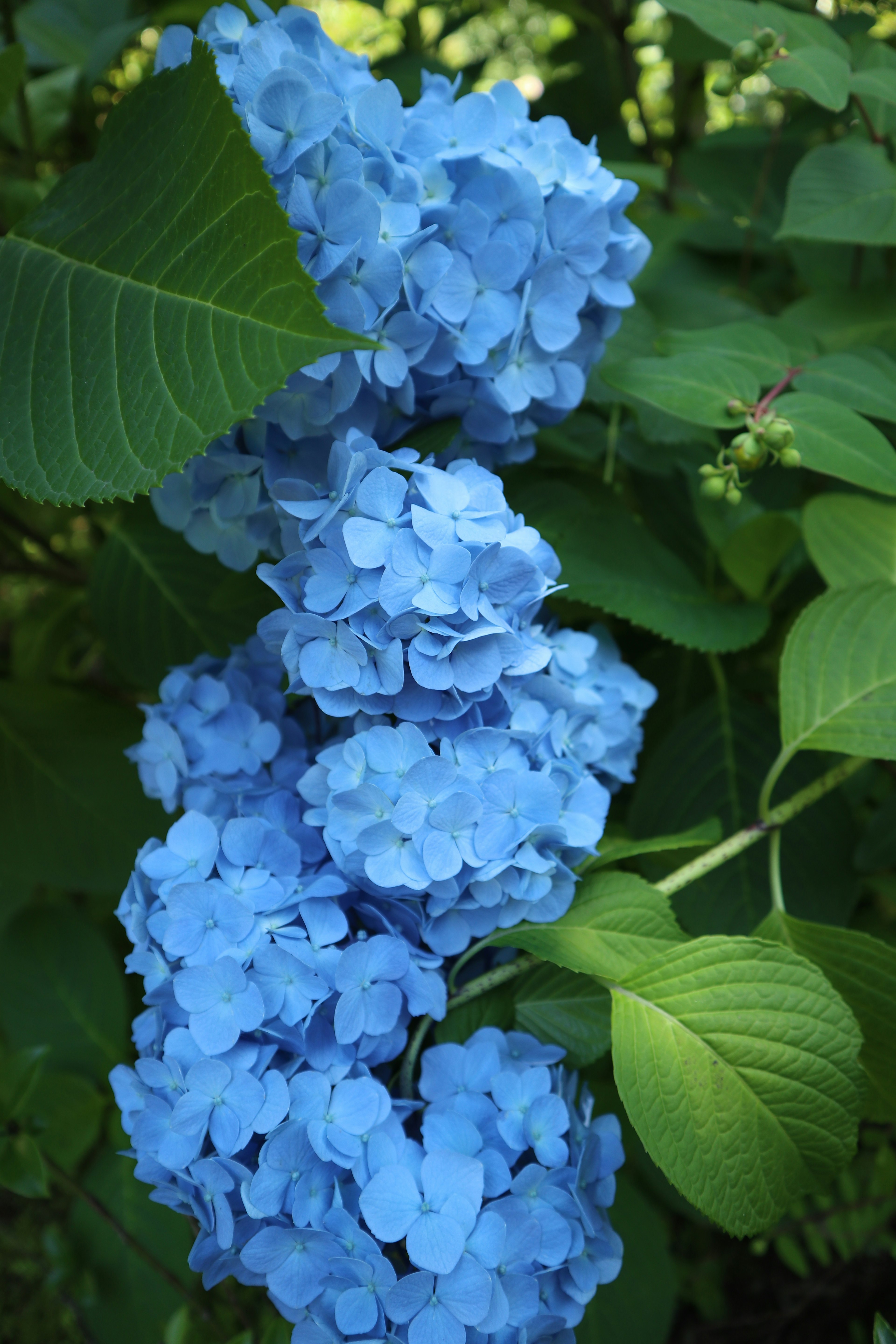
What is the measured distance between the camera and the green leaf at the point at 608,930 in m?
0.54

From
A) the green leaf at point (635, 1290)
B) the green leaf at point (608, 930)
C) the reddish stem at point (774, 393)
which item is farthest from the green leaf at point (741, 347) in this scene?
the green leaf at point (635, 1290)

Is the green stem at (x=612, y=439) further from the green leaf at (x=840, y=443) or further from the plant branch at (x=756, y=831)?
the plant branch at (x=756, y=831)

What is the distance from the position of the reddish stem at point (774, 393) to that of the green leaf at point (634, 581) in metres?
0.14

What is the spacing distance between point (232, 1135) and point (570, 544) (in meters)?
0.45

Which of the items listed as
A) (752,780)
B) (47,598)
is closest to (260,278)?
(752,780)

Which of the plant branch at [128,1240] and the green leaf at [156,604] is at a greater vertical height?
the green leaf at [156,604]

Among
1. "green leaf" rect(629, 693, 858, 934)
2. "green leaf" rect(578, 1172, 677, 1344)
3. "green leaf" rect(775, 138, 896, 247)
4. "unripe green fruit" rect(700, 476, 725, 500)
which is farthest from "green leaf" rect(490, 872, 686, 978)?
"green leaf" rect(775, 138, 896, 247)

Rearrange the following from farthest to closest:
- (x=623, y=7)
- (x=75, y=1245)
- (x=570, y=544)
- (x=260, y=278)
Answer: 1. (x=623, y=7)
2. (x=75, y=1245)
3. (x=570, y=544)
4. (x=260, y=278)

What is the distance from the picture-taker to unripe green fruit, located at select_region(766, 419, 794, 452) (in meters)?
0.59

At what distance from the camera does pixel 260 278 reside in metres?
0.45

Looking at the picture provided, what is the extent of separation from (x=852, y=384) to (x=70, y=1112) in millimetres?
972

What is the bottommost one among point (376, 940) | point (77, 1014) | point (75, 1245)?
point (75, 1245)

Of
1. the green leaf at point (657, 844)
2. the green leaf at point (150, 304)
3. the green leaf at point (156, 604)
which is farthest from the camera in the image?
the green leaf at point (156, 604)

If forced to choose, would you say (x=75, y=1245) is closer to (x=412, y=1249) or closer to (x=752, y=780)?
(x=412, y=1249)
